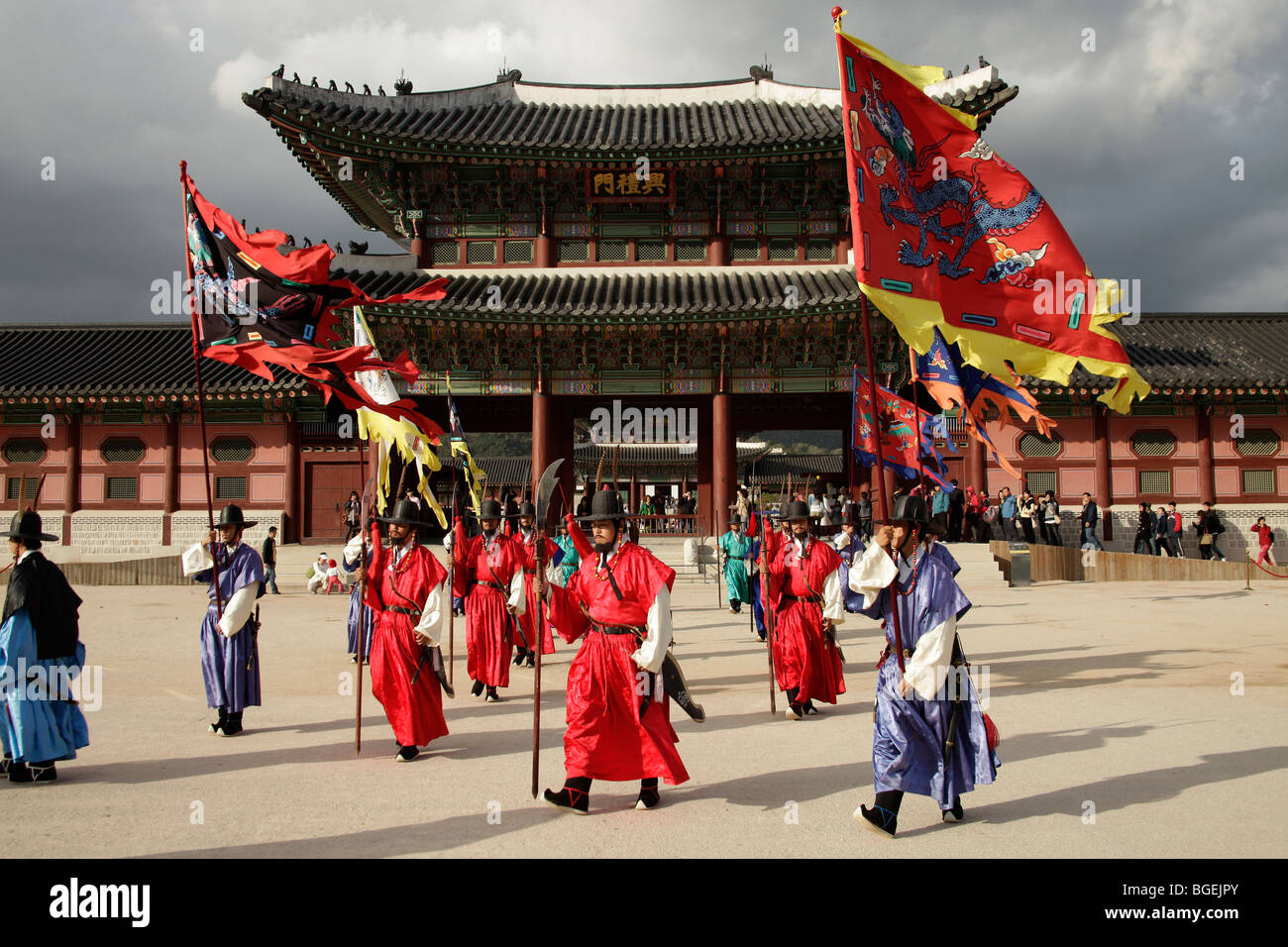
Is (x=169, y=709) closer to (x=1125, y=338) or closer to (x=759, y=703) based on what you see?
(x=759, y=703)

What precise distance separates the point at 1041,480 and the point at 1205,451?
3911 mm

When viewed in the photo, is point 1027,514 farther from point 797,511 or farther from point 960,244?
point 960,244

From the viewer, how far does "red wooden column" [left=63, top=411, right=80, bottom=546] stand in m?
21.0

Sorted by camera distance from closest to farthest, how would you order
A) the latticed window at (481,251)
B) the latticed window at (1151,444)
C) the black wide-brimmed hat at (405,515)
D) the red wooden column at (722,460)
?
the black wide-brimmed hat at (405,515), the red wooden column at (722,460), the latticed window at (481,251), the latticed window at (1151,444)

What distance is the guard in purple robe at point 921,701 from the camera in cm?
451

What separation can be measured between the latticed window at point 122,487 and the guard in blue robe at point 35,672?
1764 cm

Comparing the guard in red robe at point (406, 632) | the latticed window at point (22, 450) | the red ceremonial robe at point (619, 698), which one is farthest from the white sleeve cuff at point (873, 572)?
the latticed window at point (22, 450)

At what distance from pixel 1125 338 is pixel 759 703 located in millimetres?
19638

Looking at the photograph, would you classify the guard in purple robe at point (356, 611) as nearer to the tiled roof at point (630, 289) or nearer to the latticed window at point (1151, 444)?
the tiled roof at point (630, 289)

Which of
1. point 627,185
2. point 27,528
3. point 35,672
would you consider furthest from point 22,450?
point 35,672

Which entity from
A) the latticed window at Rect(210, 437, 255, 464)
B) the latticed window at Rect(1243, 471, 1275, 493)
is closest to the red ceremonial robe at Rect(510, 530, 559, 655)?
the latticed window at Rect(210, 437, 255, 464)

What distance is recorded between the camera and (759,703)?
26.2 ft

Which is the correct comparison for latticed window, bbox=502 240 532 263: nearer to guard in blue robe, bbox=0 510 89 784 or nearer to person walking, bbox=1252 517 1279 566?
guard in blue robe, bbox=0 510 89 784
